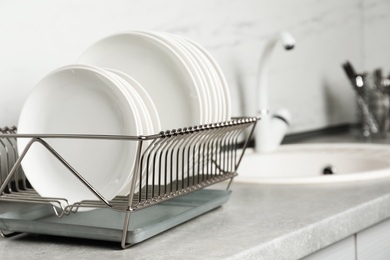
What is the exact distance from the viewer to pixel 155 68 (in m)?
1.16

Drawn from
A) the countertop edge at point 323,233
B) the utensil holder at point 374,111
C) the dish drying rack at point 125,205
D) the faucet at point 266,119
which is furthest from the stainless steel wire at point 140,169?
the utensil holder at point 374,111

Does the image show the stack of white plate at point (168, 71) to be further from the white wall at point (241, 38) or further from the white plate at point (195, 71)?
the white wall at point (241, 38)

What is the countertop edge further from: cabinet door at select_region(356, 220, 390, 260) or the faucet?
the faucet

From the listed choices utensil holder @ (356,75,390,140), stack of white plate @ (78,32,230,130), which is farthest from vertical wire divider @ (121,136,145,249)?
utensil holder @ (356,75,390,140)

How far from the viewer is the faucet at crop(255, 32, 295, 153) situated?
5.82 ft

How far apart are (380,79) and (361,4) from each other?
437 millimetres

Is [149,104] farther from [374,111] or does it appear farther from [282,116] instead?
[374,111]

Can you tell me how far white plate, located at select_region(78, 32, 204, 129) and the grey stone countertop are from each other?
0.18m

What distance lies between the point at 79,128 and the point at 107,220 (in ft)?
0.47

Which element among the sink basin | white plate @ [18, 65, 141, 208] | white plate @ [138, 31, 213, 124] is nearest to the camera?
white plate @ [18, 65, 141, 208]

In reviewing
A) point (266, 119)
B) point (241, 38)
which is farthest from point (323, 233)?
point (241, 38)

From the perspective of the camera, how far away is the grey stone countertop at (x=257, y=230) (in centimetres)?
88

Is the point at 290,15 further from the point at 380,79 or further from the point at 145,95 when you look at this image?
the point at 145,95

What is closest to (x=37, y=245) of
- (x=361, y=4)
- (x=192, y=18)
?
(x=192, y=18)
